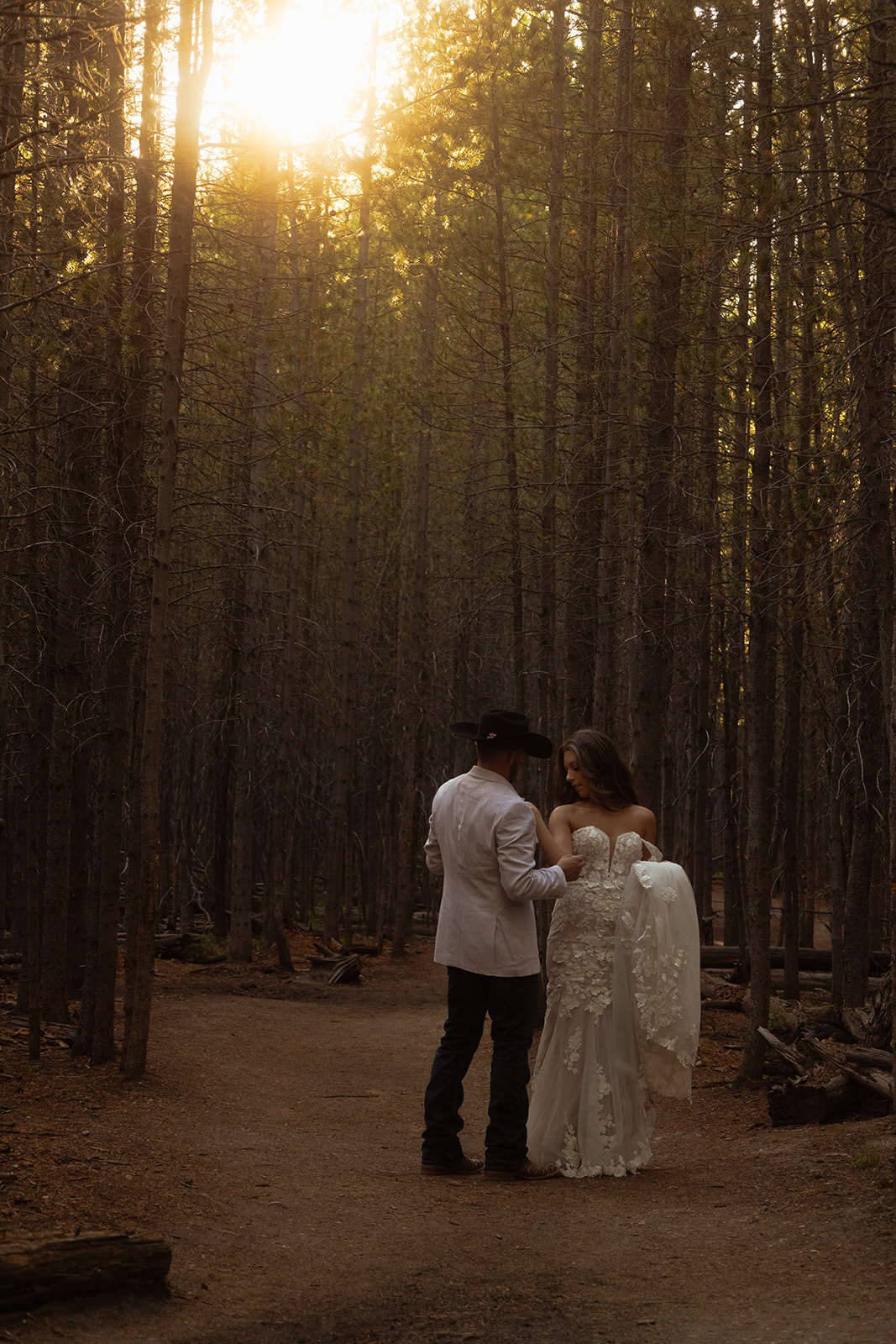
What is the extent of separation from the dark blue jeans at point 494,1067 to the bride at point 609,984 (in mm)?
255

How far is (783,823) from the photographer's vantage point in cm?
1138

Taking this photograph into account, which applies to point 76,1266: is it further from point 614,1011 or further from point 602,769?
point 602,769

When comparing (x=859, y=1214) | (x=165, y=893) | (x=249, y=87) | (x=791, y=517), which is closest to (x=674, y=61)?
(x=249, y=87)

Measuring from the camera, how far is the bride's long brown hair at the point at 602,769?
597cm

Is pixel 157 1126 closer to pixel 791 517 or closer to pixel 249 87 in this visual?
pixel 791 517

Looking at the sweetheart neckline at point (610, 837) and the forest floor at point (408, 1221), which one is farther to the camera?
the sweetheart neckline at point (610, 837)

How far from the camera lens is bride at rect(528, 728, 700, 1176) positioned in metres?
5.77

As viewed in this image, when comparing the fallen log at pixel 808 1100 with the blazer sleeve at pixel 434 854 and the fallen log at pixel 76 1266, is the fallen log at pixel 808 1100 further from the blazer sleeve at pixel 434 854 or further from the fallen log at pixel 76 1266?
the fallen log at pixel 76 1266

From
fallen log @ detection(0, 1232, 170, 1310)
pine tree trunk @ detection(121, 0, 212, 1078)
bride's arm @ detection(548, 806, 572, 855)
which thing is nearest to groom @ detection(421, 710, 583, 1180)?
bride's arm @ detection(548, 806, 572, 855)

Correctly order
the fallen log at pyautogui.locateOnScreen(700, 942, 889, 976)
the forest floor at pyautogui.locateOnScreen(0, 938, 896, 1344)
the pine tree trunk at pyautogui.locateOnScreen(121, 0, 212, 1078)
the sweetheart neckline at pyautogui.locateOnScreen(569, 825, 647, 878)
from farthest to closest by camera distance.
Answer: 1. the fallen log at pyautogui.locateOnScreen(700, 942, 889, 976)
2. the pine tree trunk at pyautogui.locateOnScreen(121, 0, 212, 1078)
3. the sweetheart neckline at pyautogui.locateOnScreen(569, 825, 647, 878)
4. the forest floor at pyautogui.locateOnScreen(0, 938, 896, 1344)

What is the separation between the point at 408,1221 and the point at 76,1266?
1679mm

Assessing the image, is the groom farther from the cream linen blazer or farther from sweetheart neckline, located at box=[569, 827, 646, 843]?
sweetheart neckline, located at box=[569, 827, 646, 843]

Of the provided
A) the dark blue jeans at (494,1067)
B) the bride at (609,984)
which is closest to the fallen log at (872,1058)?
the bride at (609,984)

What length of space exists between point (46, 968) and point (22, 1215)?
591 cm
